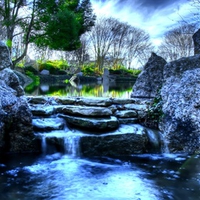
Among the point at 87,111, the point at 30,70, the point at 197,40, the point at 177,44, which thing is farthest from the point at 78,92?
the point at 177,44

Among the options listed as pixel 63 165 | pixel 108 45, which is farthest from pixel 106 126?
pixel 108 45

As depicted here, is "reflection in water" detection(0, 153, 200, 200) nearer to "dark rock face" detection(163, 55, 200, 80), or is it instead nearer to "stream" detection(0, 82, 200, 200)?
"stream" detection(0, 82, 200, 200)

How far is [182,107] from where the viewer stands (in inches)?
178

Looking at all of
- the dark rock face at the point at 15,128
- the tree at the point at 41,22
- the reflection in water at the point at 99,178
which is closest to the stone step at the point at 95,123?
the reflection in water at the point at 99,178

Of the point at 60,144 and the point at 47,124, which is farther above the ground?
the point at 47,124

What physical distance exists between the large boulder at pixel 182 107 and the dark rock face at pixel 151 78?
349cm

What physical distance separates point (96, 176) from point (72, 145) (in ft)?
3.35

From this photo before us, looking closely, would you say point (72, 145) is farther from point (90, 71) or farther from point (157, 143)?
point (90, 71)

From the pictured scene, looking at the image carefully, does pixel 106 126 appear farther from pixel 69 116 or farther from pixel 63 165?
pixel 63 165

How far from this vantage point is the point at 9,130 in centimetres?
440

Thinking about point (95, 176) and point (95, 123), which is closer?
point (95, 176)

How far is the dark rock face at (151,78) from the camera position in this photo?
28.7ft

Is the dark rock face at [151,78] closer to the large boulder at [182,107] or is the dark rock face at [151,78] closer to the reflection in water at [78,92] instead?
the reflection in water at [78,92]

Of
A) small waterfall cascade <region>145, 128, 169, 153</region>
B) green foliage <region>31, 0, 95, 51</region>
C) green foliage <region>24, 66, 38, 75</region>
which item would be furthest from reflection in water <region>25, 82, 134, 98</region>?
green foliage <region>24, 66, 38, 75</region>
